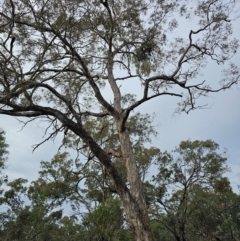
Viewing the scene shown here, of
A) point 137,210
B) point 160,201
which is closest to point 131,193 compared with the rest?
point 137,210

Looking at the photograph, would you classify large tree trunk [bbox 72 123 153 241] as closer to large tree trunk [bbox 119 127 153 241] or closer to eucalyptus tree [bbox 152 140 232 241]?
large tree trunk [bbox 119 127 153 241]

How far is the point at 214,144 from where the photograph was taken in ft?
44.6

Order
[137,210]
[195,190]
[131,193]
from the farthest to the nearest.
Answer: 1. [195,190]
2. [131,193]
3. [137,210]

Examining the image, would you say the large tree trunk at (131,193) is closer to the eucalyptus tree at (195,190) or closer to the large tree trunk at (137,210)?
the large tree trunk at (137,210)

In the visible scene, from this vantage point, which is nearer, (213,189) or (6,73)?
(6,73)

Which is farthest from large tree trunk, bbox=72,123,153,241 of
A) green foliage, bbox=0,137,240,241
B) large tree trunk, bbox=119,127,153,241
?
green foliage, bbox=0,137,240,241

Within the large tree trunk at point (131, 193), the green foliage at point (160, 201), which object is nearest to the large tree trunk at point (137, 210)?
the large tree trunk at point (131, 193)

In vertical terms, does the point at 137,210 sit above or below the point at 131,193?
below

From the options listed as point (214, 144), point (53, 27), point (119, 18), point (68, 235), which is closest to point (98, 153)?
point (53, 27)

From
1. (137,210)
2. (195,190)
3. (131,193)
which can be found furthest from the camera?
(195,190)

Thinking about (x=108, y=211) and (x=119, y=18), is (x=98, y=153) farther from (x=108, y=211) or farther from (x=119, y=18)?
Answer: (x=119, y=18)

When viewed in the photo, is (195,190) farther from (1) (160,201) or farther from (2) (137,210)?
(2) (137,210)

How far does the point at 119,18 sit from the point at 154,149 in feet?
25.3

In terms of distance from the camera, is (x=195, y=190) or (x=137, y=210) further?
(x=195, y=190)
